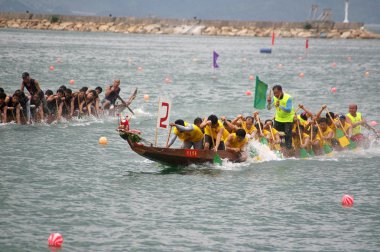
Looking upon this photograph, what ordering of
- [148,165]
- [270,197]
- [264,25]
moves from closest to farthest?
1. [270,197]
2. [148,165]
3. [264,25]

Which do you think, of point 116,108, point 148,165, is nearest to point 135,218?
point 148,165

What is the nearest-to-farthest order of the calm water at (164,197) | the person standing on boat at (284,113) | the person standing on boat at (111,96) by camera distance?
the calm water at (164,197) → the person standing on boat at (284,113) → the person standing on boat at (111,96)

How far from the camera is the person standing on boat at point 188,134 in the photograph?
68.3 feet

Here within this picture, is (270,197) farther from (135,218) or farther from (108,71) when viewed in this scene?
(108,71)

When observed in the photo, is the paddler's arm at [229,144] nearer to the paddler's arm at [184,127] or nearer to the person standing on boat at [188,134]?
the person standing on boat at [188,134]

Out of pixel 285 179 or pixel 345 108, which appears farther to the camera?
pixel 345 108

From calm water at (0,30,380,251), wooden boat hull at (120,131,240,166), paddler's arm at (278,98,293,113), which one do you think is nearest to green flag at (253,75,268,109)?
paddler's arm at (278,98,293,113)

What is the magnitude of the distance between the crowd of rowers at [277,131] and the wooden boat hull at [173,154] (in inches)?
11.9

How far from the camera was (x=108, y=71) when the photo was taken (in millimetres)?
60094

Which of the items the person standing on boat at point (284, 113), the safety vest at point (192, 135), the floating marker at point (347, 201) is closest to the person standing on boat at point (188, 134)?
the safety vest at point (192, 135)

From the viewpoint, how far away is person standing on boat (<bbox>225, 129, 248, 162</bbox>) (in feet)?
71.3

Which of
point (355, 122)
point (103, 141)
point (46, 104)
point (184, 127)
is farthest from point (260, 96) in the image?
point (46, 104)

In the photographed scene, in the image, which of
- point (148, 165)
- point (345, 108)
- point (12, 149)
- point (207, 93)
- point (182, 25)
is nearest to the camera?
point (148, 165)

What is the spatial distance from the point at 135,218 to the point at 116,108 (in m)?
15.2
